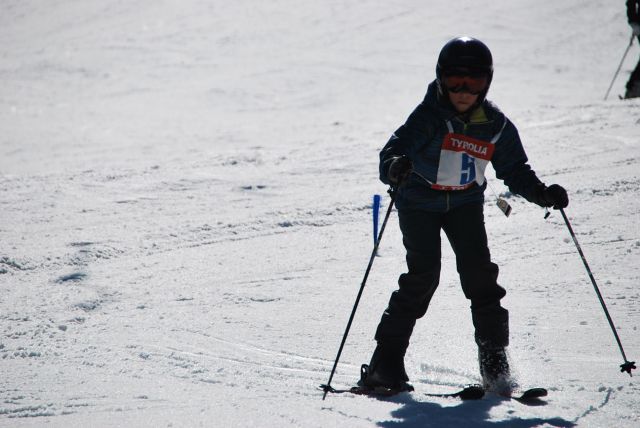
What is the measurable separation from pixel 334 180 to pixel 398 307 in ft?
14.0

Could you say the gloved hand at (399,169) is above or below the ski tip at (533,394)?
above

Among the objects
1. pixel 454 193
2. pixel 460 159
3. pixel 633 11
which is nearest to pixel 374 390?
pixel 454 193

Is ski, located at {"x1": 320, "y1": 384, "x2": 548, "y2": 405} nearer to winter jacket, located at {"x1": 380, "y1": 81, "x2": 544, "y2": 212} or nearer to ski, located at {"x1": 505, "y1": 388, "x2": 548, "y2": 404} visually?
ski, located at {"x1": 505, "y1": 388, "x2": 548, "y2": 404}

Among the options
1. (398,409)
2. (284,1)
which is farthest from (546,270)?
(284,1)

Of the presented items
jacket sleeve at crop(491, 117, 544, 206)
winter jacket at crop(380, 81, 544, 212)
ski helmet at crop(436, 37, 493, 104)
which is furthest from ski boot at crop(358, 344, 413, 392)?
ski helmet at crop(436, 37, 493, 104)

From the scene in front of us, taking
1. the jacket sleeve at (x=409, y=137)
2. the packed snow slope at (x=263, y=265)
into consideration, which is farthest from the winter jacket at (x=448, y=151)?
the packed snow slope at (x=263, y=265)

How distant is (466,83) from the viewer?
9.69 feet

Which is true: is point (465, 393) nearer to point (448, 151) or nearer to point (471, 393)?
point (471, 393)

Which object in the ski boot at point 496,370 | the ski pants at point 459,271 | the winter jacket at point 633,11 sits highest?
the winter jacket at point 633,11

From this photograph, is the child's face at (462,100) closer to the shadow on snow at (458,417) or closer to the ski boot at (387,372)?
the ski boot at (387,372)

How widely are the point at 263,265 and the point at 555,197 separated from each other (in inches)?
105

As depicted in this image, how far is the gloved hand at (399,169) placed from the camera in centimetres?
289

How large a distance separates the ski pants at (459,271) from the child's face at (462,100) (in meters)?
0.48

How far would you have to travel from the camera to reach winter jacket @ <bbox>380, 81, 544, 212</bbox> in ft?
9.99
